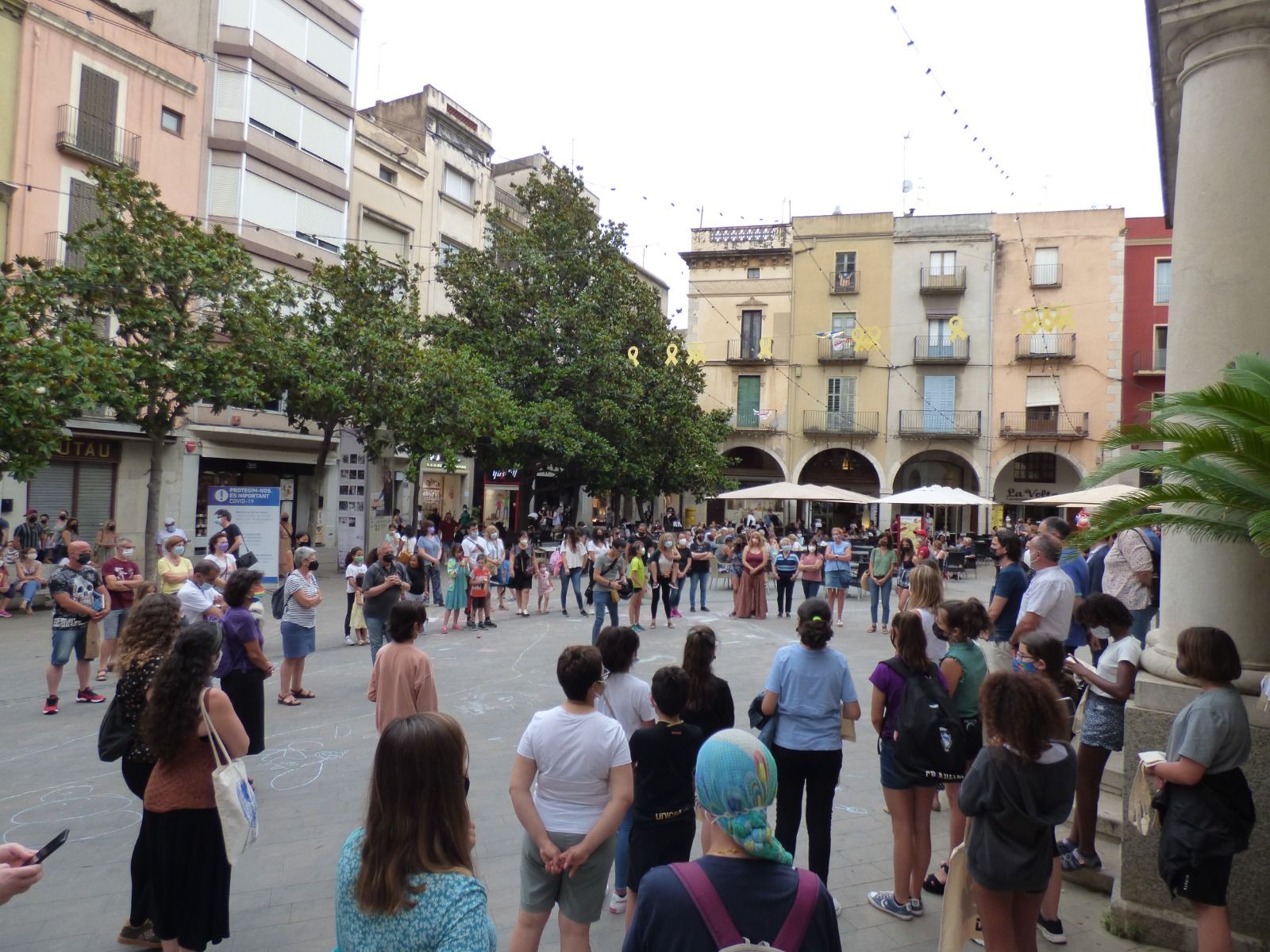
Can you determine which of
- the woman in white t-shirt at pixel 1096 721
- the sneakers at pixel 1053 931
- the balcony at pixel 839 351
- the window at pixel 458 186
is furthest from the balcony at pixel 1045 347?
A: the sneakers at pixel 1053 931

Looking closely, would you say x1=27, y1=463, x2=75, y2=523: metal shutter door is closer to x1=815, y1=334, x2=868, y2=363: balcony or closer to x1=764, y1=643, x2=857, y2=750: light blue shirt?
x1=764, y1=643, x2=857, y2=750: light blue shirt

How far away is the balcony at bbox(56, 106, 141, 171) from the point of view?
19844mm

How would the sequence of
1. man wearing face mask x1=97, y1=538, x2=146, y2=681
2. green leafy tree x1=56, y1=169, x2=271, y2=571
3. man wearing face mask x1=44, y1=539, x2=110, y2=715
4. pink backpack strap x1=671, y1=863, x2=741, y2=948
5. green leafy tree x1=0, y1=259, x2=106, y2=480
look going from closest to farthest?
1. pink backpack strap x1=671, y1=863, x2=741, y2=948
2. man wearing face mask x1=44, y1=539, x2=110, y2=715
3. man wearing face mask x1=97, y1=538, x2=146, y2=681
4. green leafy tree x1=0, y1=259, x2=106, y2=480
5. green leafy tree x1=56, y1=169, x2=271, y2=571

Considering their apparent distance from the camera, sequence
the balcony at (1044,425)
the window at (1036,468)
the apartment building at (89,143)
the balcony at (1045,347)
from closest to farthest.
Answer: the apartment building at (89,143) → the balcony at (1044,425) → the balcony at (1045,347) → the window at (1036,468)

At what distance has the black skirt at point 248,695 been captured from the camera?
223 inches

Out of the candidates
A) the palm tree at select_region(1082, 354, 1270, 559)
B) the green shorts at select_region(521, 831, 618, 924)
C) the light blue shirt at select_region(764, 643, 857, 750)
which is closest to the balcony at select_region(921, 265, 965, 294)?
the palm tree at select_region(1082, 354, 1270, 559)

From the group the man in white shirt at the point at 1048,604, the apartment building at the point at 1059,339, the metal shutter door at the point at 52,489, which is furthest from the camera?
the apartment building at the point at 1059,339

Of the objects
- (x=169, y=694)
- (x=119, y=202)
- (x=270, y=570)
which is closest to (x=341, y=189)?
(x=119, y=202)

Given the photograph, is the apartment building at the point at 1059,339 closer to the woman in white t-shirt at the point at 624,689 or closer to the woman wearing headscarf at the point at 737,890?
the woman in white t-shirt at the point at 624,689

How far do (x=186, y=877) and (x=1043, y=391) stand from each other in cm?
3601

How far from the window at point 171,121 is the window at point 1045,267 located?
29.8 m

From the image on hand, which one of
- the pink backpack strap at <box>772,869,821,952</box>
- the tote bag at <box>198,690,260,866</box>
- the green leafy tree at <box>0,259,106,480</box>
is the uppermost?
the green leafy tree at <box>0,259,106,480</box>

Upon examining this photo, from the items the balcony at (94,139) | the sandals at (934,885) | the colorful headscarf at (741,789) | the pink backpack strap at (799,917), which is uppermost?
the balcony at (94,139)

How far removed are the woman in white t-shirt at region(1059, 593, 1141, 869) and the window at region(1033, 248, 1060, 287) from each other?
3293 cm
